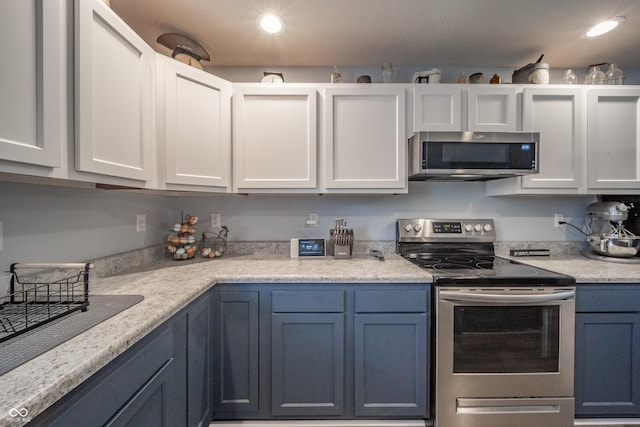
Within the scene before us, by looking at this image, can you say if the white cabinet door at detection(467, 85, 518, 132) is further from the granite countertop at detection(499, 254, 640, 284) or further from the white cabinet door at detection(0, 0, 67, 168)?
the white cabinet door at detection(0, 0, 67, 168)

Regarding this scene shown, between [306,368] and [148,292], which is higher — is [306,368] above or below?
below

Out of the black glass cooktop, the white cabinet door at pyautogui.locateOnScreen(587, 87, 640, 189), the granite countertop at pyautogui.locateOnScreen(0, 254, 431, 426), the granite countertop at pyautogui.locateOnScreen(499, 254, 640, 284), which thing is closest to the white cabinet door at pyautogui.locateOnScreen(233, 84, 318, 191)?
the granite countertop at pyautogui.locateOnScreen(0, 254, 431, 426)

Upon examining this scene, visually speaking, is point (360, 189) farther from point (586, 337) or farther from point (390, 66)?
point (586, 337)

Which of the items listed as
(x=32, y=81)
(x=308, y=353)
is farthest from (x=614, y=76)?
(x=32, y=81)

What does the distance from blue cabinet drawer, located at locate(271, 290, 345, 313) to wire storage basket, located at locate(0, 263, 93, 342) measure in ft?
2.70

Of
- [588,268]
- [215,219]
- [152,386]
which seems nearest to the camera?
[152,386]

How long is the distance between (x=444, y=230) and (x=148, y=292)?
6.37 ft

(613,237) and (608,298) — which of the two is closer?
(608,298)

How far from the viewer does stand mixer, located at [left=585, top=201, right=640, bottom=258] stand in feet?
6.02

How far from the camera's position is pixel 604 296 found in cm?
151

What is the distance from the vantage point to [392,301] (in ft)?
4.91

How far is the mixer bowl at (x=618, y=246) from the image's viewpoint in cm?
183

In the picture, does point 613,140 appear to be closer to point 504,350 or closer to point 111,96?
point 504,350

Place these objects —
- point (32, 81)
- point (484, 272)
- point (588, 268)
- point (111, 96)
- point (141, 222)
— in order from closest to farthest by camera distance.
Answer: point (32, 81) → point (111, 96) → point (484, 272) → point (588, 268) → point (141, 222)
